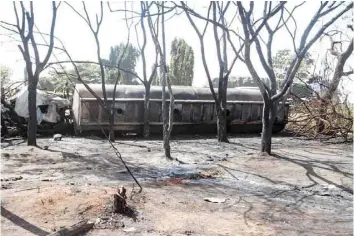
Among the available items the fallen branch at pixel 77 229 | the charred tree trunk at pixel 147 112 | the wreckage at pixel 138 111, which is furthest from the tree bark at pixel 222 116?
the fallen branch at pixel 77 229

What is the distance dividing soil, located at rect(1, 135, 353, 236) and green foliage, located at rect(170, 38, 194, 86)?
18.6 m

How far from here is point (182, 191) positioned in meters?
6.21

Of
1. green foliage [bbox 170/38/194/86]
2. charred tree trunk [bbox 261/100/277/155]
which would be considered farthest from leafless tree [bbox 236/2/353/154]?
green foliage [bbox 170/38/194/86]

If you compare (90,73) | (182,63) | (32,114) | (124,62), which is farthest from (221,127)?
(124,62)

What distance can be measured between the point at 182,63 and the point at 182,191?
24.3 metres

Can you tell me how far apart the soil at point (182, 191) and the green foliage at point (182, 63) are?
734 inches

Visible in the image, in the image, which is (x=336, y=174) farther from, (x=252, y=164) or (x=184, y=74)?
(x=184, y=74)

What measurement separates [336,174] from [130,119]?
894cm

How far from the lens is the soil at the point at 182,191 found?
4.57m

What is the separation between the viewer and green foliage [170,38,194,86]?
29.6 m

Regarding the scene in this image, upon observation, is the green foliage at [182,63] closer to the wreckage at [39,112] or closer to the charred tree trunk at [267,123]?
the wreckage at [39,112]

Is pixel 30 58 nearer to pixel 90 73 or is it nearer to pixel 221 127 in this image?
pixel 221 127

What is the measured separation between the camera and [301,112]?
13680 millimetres

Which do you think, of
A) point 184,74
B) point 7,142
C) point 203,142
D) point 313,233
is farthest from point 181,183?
point 184,74
